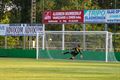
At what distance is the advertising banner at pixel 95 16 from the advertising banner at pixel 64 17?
57 centimetres

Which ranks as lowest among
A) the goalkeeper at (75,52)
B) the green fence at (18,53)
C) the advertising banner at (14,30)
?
the green fence at (18,53)

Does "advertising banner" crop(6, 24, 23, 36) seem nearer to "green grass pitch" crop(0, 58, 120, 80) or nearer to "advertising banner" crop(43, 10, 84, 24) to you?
"advertising banner" crop(43, 10, 84, 24)

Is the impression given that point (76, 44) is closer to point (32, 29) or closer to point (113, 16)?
point (113, 16)

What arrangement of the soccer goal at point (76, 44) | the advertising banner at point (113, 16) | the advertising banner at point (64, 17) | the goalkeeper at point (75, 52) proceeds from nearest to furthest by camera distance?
the goalkeeper at point (75, 52)
the soccer goal at point (76, 44)
the advertising banner at point (113, 16)
the advertising banner at point (64, 17)

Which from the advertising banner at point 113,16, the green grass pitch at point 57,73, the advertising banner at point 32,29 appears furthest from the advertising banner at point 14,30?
the green grass pitch at point 57,73

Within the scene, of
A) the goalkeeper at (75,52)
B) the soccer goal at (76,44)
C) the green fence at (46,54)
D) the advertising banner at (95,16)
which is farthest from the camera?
the advertising banner at (95,16)

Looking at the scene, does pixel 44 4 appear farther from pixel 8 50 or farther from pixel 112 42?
pixel 112 42

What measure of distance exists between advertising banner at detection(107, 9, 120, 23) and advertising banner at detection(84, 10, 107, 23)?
45 centimetres

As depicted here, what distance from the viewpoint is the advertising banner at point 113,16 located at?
5348 cm

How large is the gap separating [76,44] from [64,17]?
5.13 metres

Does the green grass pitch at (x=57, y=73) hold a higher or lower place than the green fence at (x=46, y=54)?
higher

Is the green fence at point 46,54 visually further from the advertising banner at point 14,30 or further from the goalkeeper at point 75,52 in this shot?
the advertising banner at point 14,30

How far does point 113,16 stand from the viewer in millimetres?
53781

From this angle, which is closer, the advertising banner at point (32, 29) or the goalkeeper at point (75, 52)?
the goalkeeper at point (75, 52)
